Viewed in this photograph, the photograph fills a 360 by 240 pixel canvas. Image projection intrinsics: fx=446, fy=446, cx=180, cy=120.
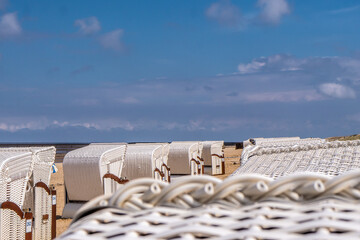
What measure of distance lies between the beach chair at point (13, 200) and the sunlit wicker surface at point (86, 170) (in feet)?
6.96

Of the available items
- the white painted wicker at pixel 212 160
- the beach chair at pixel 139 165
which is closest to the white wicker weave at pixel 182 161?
the white painted wicker at pixel 212 160

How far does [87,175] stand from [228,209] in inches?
255

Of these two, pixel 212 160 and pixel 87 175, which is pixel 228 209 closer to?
pixel 87 175

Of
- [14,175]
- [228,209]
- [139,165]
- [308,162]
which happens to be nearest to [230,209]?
[228,209]

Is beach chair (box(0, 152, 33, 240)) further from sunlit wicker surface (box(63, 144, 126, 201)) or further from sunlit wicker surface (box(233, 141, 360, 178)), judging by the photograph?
sunlit wicker surface (box(233, 141, 360, 178))

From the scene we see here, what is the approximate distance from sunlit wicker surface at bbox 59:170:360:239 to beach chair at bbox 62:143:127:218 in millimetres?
6119

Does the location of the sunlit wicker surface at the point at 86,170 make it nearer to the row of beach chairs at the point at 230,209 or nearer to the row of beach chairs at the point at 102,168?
the row of beach chairs at the point at 102,168

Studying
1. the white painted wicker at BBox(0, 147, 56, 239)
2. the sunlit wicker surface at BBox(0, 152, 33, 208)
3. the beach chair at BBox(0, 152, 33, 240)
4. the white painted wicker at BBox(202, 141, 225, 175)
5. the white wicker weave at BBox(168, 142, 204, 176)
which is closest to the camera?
the beach chair at BBox(0, 152, 33, 240)

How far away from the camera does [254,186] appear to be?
1299 mm

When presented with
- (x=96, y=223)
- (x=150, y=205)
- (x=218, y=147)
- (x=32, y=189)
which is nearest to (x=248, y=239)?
(x=150, y=205)

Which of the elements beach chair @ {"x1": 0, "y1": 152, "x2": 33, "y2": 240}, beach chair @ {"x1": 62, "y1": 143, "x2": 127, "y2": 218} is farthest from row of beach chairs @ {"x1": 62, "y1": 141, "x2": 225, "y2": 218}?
beach chair @ {"x1": 0, "y1": 152, "x2": 33, "y2": 240}

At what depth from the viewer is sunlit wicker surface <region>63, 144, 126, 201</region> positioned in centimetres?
741

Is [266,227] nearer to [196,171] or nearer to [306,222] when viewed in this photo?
[306,222]

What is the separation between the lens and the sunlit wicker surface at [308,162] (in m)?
3.25
